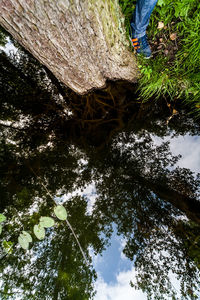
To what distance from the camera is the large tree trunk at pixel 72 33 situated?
3.50 ft

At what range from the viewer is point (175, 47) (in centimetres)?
170

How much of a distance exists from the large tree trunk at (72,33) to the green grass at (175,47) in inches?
11.5

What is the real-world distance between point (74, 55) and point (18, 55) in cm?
255

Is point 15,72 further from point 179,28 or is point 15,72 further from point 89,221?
point 89,221

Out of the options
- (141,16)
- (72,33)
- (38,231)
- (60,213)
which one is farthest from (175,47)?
(38,231)

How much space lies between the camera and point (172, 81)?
200 cm

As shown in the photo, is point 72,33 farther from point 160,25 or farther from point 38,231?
point 38,231

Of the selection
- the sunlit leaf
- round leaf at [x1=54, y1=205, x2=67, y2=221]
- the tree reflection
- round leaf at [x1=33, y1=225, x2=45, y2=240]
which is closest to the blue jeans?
the tree reflection

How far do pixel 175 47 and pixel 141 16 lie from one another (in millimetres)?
719

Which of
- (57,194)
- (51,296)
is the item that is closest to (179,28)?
(57,194)

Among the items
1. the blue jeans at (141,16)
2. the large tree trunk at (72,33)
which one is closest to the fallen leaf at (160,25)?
the blue jeans at (141,16)

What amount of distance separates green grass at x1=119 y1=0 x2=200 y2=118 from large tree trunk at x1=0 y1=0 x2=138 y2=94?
29cm

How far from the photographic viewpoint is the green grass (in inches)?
56.2

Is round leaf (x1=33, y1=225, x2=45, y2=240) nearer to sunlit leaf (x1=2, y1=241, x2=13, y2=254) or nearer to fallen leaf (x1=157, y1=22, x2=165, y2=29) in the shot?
sunlit leaf (x1=2, y1=241, x2=13, y2=254)
